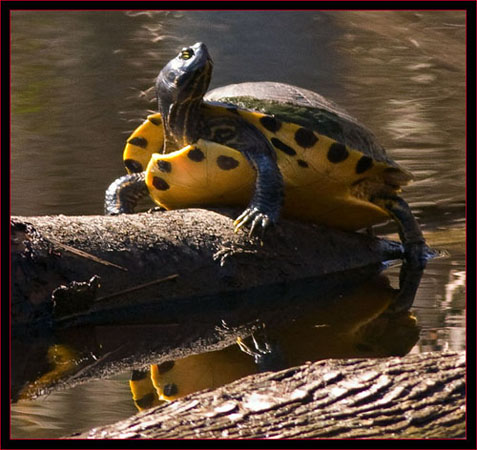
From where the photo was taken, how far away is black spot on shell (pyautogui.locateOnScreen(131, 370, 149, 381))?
10.4 feet

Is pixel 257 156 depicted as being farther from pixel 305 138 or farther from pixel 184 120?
pixel 184 120

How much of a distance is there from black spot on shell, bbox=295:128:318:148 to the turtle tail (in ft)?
2.58

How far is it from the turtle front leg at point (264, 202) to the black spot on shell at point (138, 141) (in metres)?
0.77

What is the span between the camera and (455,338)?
3.45 meters

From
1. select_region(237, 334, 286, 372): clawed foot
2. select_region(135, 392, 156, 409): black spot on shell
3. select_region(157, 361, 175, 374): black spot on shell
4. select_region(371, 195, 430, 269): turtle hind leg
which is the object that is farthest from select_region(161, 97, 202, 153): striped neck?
select_region(135, 392, 156, 409): black spot on shell

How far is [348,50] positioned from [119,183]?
18.8 feet

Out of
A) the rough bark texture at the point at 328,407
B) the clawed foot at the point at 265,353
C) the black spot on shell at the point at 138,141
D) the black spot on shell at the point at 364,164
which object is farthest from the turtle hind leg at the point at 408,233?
the rough bark texture at the point at 328,407

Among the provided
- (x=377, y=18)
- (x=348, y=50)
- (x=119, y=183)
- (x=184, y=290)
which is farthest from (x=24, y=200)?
(x=377, y=18)

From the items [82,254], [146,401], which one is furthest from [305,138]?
[146,401]

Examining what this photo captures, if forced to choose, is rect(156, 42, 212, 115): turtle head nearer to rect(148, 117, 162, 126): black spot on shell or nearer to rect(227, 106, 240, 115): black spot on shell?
rect(227, 106, 240, 115): black spot on shell

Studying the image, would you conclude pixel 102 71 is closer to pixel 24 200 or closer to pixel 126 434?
pixel 24 200

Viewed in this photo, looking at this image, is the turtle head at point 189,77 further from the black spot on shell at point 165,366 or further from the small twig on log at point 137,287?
the black spot on shell at point 165,366

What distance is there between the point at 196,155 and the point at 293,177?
44 cm

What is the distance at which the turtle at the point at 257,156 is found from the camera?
4.28 m
